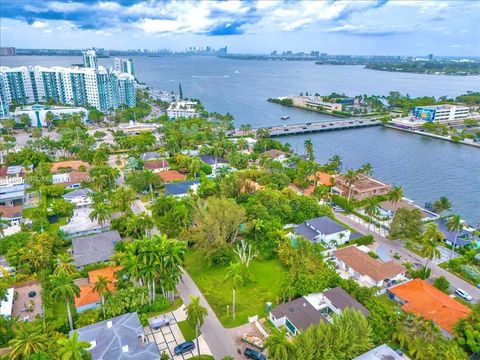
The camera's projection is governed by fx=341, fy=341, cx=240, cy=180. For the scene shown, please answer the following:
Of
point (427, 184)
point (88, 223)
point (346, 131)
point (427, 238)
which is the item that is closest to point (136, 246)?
point (88, 223)

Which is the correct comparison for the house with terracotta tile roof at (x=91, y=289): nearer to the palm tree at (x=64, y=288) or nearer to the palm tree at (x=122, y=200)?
the palm tree at (x=64, y=288)

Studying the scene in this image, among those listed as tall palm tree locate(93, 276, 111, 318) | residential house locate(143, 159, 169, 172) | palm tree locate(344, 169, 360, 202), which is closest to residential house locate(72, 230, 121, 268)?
tall palm tree locate(93, 276, 111, 318)

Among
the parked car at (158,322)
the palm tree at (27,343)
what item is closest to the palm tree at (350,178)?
the parked car at (158,322)

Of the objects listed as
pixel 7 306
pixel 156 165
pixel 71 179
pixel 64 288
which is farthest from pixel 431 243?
pixel 71 179

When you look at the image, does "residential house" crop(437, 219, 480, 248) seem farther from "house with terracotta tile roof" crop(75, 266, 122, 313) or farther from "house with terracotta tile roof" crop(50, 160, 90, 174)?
"house with terracotta tile roof" crop(50, 160, 90, 174)

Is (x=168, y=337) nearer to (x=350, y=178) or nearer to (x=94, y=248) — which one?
(x=94, y=248)
